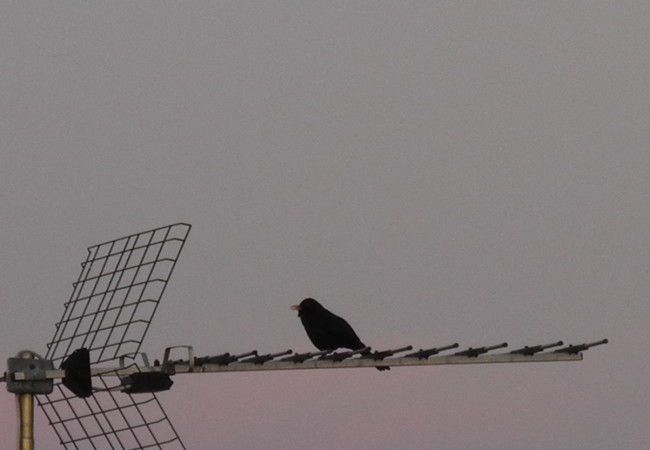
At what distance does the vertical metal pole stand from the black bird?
29.7ft

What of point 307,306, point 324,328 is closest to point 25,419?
point 324,328

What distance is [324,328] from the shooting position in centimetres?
2308

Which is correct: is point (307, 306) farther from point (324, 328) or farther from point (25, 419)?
point (25, 419)

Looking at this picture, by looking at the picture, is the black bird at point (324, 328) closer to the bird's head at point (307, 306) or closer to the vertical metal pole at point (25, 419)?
the bird's head at point (307, 306)

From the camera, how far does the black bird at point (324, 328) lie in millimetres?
22844

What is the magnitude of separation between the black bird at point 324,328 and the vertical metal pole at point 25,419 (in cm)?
906

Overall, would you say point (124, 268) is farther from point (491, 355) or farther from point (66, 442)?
point (491, 355)

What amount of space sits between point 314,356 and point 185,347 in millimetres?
1103

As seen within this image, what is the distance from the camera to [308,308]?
23.5 metres

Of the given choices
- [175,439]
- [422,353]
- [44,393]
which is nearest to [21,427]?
[44,393]


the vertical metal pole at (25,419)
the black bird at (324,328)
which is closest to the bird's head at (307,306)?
the black bird at (324,328)

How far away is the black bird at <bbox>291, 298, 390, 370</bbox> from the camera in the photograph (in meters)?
22.8

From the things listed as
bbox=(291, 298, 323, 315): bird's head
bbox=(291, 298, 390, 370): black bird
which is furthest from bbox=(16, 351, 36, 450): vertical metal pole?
bbox=(291, 298, 323, 315): bird's head

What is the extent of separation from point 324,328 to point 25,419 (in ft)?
31.4
